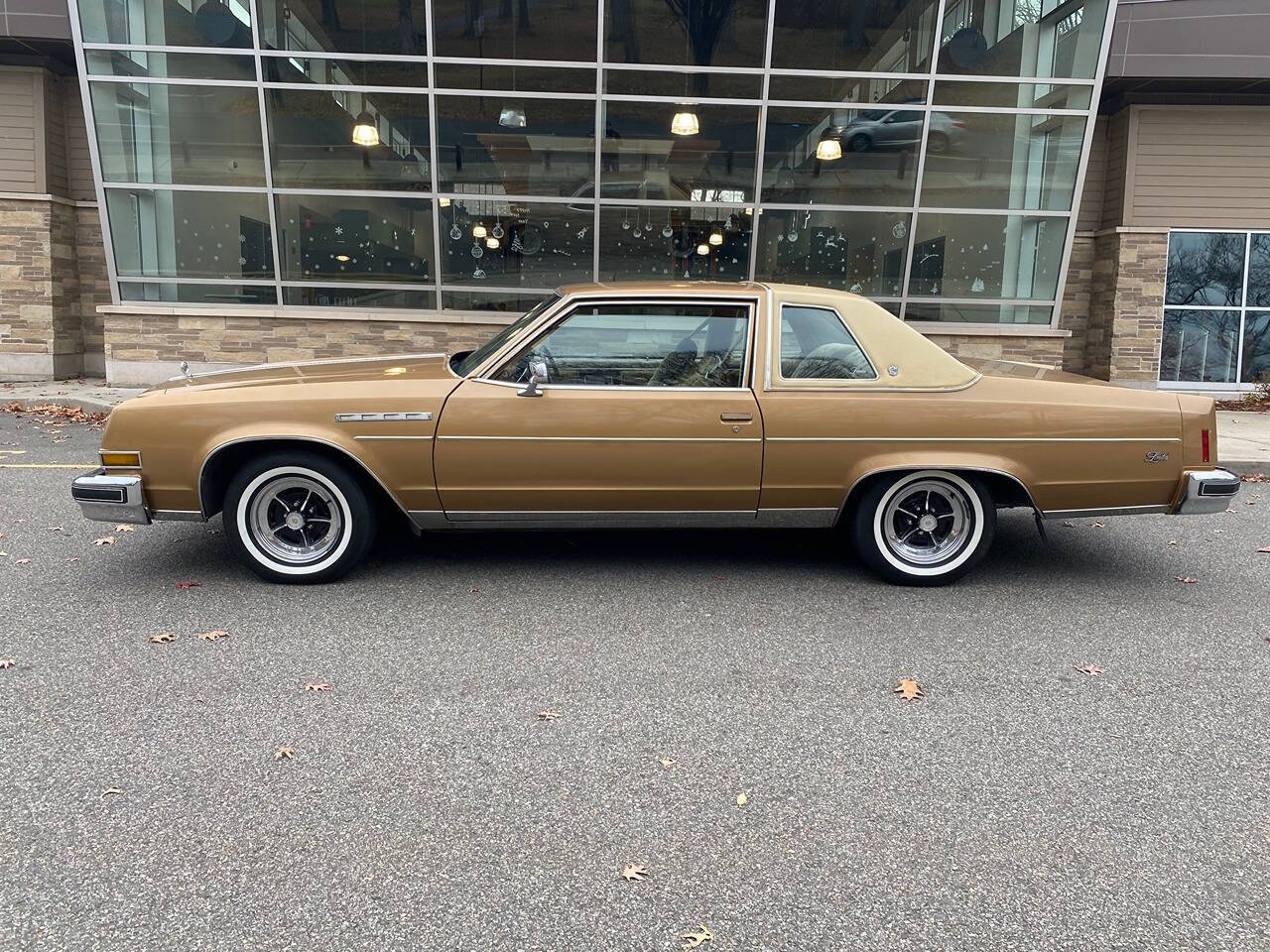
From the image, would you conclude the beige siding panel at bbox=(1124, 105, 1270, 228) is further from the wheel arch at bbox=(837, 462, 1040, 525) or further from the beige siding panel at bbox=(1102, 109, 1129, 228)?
the wheel arch at bbox=(837, 462, 1040, 525)

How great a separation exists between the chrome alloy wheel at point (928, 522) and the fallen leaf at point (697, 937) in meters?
3.19

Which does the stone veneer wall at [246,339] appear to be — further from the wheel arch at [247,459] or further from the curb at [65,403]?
the wheel arch at [247,459]

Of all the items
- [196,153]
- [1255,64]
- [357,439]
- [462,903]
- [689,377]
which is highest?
[1255,64]

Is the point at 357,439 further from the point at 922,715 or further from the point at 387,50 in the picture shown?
the point at 387,50

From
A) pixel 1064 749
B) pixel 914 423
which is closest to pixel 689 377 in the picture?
pixel 914 423

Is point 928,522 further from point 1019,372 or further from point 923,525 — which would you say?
point 1019,372

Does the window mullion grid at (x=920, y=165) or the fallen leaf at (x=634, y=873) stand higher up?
the window mullion grid at (x=920, y=165)

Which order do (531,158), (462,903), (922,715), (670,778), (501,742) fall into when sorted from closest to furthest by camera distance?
(462,903)
(670,778)
(501,742)
(922,715)
(531,158)

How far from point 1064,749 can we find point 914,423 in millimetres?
2101

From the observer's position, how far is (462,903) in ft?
8.23

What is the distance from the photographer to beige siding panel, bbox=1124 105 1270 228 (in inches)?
546

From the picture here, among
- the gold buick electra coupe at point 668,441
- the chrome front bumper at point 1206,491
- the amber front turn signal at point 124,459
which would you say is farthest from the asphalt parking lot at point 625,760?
the amber front turn signal at point 124,459

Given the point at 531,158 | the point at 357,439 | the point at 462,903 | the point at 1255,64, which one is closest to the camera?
the point at 462,903

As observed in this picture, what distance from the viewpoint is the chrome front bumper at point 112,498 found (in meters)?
4.84
